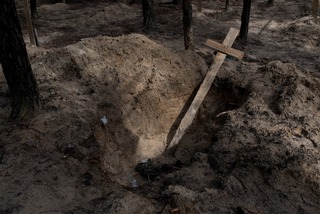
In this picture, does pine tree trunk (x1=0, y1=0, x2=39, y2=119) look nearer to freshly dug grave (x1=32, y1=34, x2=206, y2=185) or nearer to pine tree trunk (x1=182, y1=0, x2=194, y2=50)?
freshly dug grave (x1=32, y1=34, x2=206, y2=185)

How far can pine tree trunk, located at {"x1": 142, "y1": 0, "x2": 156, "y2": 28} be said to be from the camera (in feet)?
41.8

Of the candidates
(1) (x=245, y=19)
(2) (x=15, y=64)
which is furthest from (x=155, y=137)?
(1) (x=245, y=19)

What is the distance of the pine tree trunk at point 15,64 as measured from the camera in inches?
192

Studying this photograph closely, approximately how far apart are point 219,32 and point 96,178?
9646mm

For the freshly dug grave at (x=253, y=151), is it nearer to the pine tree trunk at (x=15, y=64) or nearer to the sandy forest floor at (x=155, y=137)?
the sandy forest floor at (x=155, y=137)

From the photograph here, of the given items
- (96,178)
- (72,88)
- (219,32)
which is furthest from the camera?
(219,32)

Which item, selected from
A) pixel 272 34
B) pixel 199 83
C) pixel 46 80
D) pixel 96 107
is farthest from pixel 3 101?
pixel 272 34

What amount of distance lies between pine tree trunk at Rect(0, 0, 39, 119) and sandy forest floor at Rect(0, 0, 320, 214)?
0.97ft

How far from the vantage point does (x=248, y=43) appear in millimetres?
11750

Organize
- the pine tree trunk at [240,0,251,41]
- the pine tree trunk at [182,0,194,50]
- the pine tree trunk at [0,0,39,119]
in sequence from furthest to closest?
1. the pine tree trunk at [240,0,251,41]
2. the pine tree trunk at [182,0,194,50]
3. the pine tree trunk at [0,0,39,119]

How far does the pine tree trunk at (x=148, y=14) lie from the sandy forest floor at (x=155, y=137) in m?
4.87

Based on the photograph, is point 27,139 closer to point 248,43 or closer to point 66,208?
point 66,208

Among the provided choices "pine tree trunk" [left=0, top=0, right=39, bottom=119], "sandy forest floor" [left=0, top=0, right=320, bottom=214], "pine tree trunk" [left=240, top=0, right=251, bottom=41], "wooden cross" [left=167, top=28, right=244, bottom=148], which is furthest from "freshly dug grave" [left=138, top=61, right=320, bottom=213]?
"pine tree trunk" [left=240, top=0, right=251, bottom=41]

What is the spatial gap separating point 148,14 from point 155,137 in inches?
278
